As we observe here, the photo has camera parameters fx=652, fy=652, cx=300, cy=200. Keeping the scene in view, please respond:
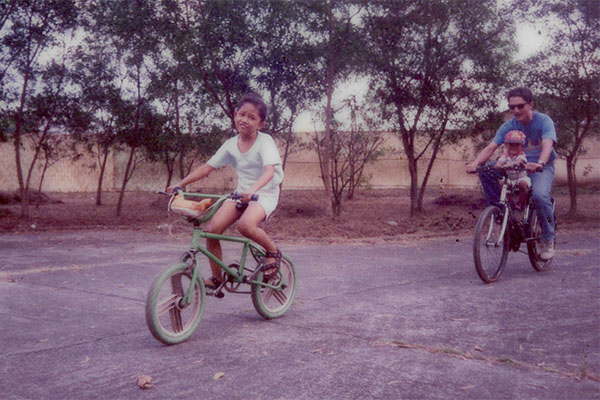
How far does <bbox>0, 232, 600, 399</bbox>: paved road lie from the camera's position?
331cm

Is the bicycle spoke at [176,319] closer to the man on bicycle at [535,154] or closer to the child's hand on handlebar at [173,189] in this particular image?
the child's hand on handlebar at [173,189]

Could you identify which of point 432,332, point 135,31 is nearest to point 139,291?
point 432,332

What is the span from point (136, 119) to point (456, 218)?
8.33 metres

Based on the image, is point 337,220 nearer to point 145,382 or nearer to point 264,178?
point 264,178

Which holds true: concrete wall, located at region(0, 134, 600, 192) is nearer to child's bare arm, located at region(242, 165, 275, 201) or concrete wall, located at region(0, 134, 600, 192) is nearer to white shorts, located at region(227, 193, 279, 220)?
white shorts, located at region(227, 193, 279, 220)

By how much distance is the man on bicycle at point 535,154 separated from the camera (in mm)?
6832

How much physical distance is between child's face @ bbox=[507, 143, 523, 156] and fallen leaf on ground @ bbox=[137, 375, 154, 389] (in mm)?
4802

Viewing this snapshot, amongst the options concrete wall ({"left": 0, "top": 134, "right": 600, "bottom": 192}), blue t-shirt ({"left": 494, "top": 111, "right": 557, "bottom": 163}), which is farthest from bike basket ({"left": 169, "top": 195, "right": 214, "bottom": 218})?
concrete wall ({"left": 0, "top": 134, "right": 600, "bottom": 192})

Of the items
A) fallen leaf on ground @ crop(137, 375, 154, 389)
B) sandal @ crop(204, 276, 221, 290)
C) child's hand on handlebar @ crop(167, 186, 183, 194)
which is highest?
child's hand on handlebar @ crop(167, 186, 183, 194)

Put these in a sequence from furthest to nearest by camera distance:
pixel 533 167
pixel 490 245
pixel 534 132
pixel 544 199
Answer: pixel 534 132, pixel 544 199, pixel 490 245, pixel 533 167

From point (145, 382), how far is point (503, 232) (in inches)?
170

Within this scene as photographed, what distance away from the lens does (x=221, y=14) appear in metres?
12.4

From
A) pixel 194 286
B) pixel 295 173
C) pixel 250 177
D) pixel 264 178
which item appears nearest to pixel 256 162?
pixel 250 177

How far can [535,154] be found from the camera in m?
7.07
